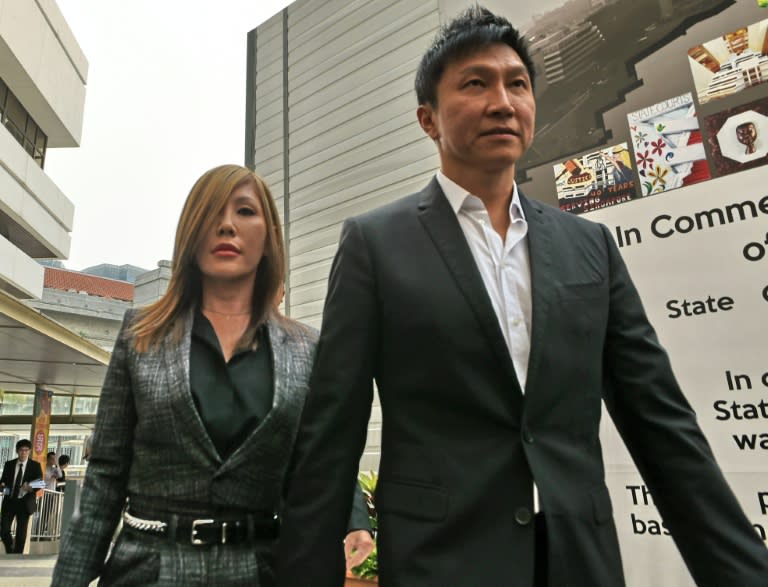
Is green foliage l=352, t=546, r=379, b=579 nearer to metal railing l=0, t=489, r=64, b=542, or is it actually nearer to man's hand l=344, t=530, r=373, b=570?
man's hand l=344, t=530, r=373, b=570

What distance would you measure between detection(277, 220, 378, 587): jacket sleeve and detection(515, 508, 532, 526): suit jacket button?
273mm

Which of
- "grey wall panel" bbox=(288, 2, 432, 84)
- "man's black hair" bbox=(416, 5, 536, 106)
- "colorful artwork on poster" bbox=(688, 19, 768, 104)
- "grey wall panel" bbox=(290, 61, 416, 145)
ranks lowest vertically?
"man's black hair" bbox=(416, 5, 536, 106)

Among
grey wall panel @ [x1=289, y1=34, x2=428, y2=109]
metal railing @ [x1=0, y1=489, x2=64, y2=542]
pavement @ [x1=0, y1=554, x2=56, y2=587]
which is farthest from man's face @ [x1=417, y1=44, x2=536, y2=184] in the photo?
metal railing @ [x1=0, y1=489, x2=64, y2=542]

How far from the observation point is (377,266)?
1.05 meters

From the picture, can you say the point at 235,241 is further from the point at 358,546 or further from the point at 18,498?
the point at 18,498

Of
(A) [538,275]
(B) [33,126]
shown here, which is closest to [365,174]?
(A) [538,275]

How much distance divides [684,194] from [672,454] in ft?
5.13

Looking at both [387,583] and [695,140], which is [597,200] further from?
[387,583]

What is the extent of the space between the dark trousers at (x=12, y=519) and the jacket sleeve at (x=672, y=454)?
976 centimetres

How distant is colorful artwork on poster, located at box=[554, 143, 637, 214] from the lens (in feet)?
7.94

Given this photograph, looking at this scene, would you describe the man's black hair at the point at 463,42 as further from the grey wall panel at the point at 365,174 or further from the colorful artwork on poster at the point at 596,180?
the grey wall panel at the point at 365,174

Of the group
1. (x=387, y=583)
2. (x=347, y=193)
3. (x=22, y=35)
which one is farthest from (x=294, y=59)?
(x=22, y=35)

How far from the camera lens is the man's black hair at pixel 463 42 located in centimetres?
112

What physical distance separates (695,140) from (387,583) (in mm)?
2054
